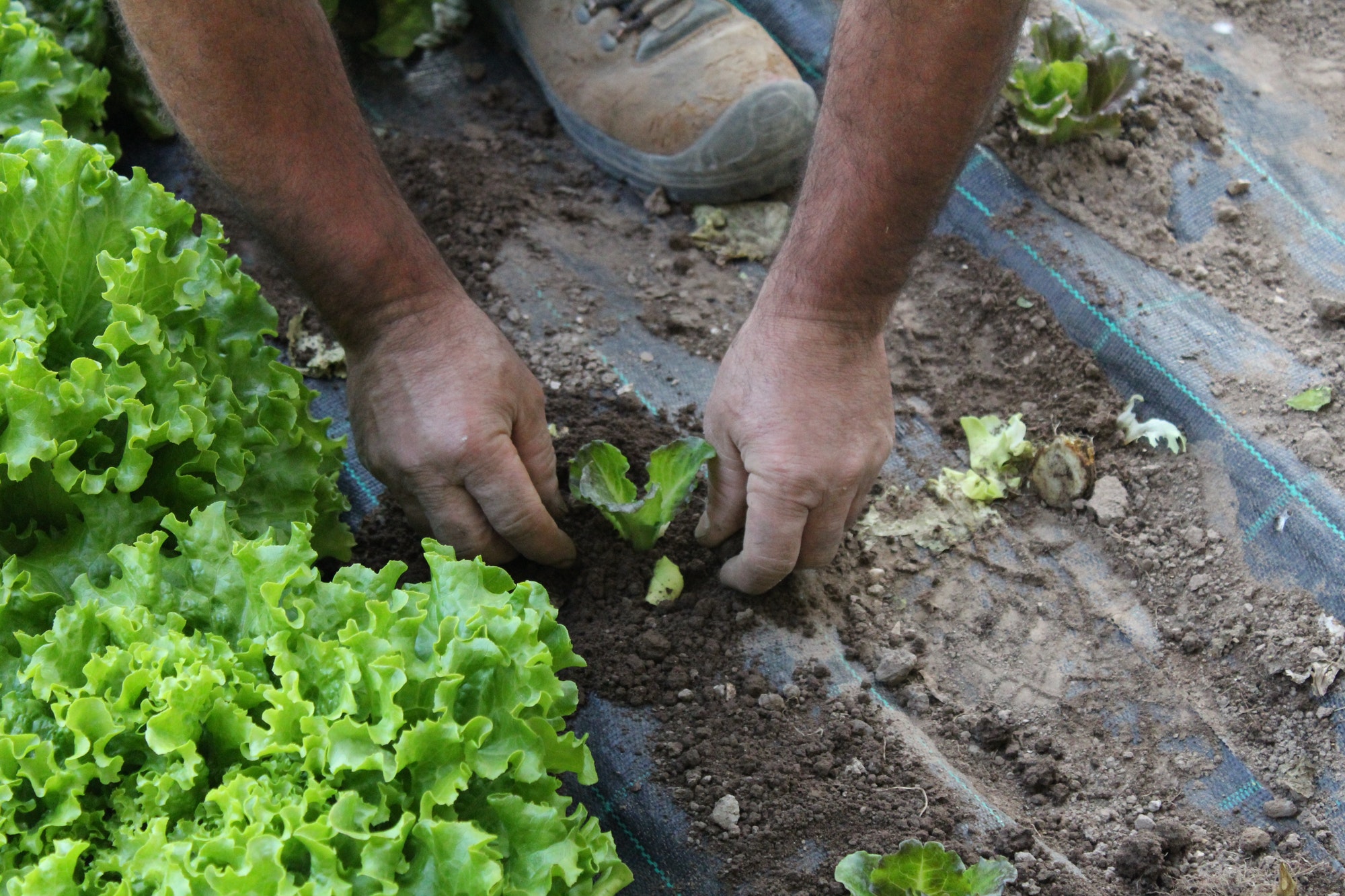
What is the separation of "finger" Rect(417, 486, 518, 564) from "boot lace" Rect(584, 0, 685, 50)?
1.74 m

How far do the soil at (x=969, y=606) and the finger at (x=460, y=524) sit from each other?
0.59 ft

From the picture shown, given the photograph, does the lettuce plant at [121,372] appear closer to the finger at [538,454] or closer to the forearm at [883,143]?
the finger at [538,454]

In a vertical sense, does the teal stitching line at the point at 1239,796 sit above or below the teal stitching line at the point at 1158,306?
below

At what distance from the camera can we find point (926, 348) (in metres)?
3.04

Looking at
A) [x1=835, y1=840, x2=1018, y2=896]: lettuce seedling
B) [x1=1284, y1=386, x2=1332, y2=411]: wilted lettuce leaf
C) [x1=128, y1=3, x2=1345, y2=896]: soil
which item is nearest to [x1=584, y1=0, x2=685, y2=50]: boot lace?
[x1=128, y1=3, x2=1345, y2=896]: soil

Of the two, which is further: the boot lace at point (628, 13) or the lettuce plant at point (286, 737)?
the boot lace at point (628, 13)

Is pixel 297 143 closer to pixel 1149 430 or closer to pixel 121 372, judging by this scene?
pixel 121 372

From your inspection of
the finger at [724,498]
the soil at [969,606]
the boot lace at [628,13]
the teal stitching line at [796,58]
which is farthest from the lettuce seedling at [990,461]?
the boot lace at [628,13]

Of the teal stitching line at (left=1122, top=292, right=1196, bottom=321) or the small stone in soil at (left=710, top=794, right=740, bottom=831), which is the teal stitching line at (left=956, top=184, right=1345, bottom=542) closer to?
the teal stitching line at (left=1122, top=292, right=1196, bottom=321)

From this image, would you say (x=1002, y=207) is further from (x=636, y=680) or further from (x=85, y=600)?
(x=85, y=600)

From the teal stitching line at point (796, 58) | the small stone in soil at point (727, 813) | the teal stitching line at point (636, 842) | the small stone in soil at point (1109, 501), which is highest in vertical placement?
the teal stitching line at point (796, 58)

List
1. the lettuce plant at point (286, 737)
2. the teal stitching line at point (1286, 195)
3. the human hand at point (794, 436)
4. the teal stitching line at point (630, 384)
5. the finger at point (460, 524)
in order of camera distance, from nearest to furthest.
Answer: the lettuce plant at point (286, 737), the human hand at point (794, 436), the finger at point (460, 524), the teal stitching line at point (630, 384), the teal stitching line at point (1286, 195)

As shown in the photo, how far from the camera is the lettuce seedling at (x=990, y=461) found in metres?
2.72

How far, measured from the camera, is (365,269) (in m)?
2.32
